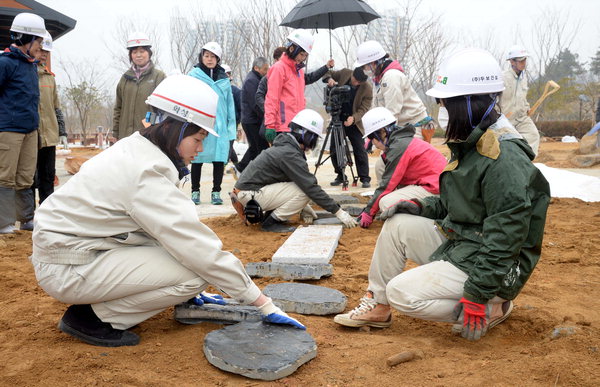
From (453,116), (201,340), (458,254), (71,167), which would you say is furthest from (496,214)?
(71,167)

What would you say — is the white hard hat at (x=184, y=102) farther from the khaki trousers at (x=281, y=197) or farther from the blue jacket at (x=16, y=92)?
the blue jacket at (x=16, y=92)

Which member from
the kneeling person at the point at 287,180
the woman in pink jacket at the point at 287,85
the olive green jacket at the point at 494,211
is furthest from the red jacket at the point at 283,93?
the olive green jacket at the point at 494,211

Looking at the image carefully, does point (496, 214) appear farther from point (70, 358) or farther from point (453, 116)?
point (70, 358)

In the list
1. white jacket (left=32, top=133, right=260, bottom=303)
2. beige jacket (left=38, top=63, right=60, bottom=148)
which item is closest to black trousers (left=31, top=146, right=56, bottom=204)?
beige jacket (left=38, top=63, right=60, bottom=148)

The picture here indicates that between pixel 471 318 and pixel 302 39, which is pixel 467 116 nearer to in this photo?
pixel 471 318

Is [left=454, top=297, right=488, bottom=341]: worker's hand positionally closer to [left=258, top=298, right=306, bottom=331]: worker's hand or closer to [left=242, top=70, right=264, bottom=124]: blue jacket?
[left=258, top=298, right=306, bottom=331]: worker's hand

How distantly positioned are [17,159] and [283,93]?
9.56 ft

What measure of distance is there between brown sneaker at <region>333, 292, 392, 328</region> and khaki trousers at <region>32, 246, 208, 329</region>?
2.62ft

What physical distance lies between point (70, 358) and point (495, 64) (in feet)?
7.50

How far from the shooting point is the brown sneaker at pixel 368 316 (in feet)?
9.11

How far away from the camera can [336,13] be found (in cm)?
759

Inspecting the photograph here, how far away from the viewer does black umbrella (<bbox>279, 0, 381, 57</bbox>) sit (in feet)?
23.1

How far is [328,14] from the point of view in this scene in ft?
24.4

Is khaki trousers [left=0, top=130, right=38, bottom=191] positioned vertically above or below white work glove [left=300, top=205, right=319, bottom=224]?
above
